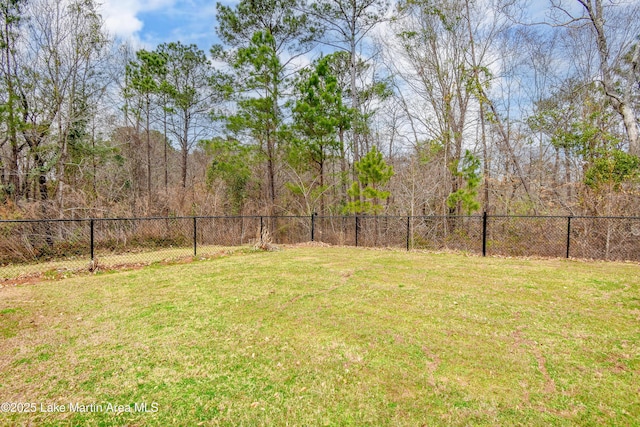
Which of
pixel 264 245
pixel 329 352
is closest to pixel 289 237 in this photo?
pixel 264 245

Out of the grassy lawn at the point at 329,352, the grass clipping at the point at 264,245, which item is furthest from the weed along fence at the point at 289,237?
the grassy lawn at the point at 329,352

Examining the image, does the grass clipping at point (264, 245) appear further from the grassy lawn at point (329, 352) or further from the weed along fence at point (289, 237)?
the grassy lawn at point (329, 352)

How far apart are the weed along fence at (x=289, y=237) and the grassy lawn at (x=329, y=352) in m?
3.26

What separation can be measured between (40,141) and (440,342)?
44.4 ft

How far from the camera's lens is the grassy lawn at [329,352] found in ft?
6.26

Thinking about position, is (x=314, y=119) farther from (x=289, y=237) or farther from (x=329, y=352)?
(x=329, y=352)

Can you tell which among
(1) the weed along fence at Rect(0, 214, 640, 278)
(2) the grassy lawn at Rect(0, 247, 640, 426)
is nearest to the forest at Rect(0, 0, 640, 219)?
(1) the weed along fence at Rect(0, 214, 640, 278)

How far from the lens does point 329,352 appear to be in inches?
103

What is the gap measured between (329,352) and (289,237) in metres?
9.83

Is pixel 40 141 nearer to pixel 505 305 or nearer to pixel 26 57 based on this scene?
pixel 26 57

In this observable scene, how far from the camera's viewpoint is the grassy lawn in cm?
191

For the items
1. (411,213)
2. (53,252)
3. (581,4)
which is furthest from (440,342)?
(581,4)

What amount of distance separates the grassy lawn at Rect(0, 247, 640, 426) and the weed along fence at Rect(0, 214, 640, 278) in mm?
3258

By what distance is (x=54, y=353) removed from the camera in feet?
8.75
